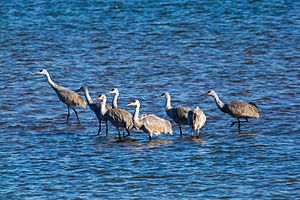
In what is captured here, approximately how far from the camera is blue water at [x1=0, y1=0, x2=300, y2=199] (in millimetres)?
14258

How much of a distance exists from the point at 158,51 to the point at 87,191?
44.9 ft

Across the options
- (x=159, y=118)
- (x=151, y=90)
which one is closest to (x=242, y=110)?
(x=159, y=118)

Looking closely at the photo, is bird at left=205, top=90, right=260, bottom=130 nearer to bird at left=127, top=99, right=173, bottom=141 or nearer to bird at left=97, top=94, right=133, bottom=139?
bird at left=127, top=99, right=173, bottom=141

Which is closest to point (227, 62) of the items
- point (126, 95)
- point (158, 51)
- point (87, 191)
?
point (158, 51)

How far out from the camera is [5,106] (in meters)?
20.3

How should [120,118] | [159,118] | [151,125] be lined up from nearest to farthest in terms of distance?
[151,125] → [159,118] → [120,118]

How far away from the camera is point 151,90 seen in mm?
21766

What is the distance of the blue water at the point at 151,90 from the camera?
1426 centimetres

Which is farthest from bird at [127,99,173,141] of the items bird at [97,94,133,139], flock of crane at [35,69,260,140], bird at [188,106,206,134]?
bird at [188,106,206,134]

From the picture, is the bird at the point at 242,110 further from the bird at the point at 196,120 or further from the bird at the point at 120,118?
the bird at the point at 120,118

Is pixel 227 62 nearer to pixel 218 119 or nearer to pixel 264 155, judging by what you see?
pixel 218 119

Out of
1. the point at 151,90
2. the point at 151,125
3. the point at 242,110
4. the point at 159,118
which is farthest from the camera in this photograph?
the point at 151,90

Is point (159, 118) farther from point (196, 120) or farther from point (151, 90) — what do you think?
point (151, 90)

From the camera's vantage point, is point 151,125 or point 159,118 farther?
point 159,118
